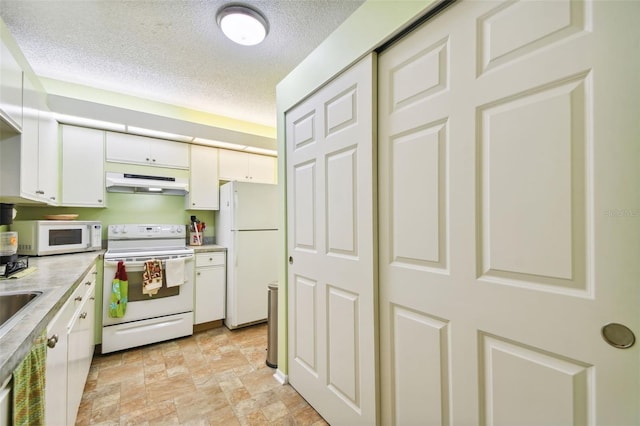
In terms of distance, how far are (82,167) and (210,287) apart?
1.77 m

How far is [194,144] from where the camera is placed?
3354 millimetres

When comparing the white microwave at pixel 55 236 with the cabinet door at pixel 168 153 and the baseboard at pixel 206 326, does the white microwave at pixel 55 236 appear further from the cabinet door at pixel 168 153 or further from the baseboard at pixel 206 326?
the baseboard at pixel 206 326

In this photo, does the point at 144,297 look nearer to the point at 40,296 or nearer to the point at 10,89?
the point at 40,296

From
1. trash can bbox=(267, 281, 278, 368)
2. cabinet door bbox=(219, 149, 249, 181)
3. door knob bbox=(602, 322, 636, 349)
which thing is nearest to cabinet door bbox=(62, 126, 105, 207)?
cabinet door bbox=(219, 149, 249, 181)

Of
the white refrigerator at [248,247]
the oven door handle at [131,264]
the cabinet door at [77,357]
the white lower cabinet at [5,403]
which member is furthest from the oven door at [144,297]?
the white lower cabinet at [5,403]

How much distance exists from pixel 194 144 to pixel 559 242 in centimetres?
351

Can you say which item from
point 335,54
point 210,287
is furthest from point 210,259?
point 335,54

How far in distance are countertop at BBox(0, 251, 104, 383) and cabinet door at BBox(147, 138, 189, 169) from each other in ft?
4.16

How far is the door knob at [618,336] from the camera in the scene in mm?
732

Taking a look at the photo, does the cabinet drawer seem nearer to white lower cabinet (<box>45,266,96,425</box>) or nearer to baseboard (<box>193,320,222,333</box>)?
baseboard (<box>193,320,222,333</box>)

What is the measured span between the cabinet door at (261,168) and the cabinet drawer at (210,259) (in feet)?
3.79

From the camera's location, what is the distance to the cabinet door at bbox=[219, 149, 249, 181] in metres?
3.58

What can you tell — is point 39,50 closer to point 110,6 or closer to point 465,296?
point 110,6

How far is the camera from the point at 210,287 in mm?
3141
